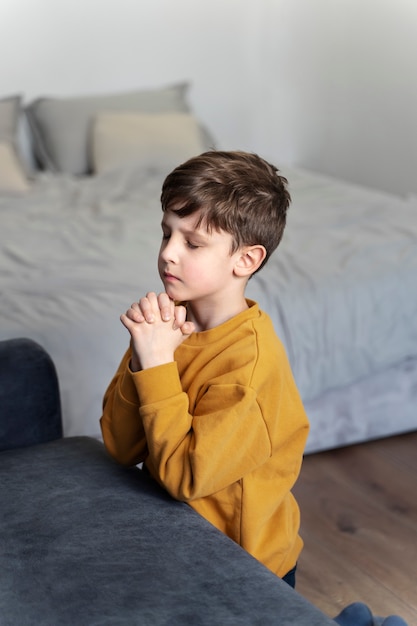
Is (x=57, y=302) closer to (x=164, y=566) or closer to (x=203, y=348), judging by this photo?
(x=203, y=348)

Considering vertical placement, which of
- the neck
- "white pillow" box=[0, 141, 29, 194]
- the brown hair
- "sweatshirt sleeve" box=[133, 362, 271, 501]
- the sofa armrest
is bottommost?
"white pillow" box=[0, 141, 29, 194]

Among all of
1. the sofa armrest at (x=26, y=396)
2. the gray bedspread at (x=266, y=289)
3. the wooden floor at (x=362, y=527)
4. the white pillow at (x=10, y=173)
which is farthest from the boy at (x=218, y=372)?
the white pillow at (x=10, y=173)

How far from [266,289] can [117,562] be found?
48.3 inches

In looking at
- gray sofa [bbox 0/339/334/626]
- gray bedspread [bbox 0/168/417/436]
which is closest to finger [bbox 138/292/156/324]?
gray sofa [bbox 0/339/334/626]

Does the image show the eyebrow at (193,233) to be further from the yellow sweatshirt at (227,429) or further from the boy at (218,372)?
Answer: the yellow sweatshirt at (227,429)

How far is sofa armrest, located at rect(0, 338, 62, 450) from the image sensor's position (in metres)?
1.65

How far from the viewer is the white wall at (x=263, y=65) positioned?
13.2 feet

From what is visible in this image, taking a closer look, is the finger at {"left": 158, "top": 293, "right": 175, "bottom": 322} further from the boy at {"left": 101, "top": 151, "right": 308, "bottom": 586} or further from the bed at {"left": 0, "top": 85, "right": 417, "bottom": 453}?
the bed at {"left": 0, "top": 85, "right": 417, "bottom": 453}

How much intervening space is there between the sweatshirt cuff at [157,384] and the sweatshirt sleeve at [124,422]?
0.03 metres

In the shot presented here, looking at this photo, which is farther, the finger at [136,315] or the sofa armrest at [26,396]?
the sofa armrest at [26,396]

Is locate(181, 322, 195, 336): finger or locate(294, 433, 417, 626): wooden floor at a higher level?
locate(181, 322, 195, 336): finger

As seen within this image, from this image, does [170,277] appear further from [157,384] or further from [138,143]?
[138,143]

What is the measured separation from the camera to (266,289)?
7.75 ft

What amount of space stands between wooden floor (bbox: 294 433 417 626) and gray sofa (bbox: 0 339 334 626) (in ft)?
2.08
